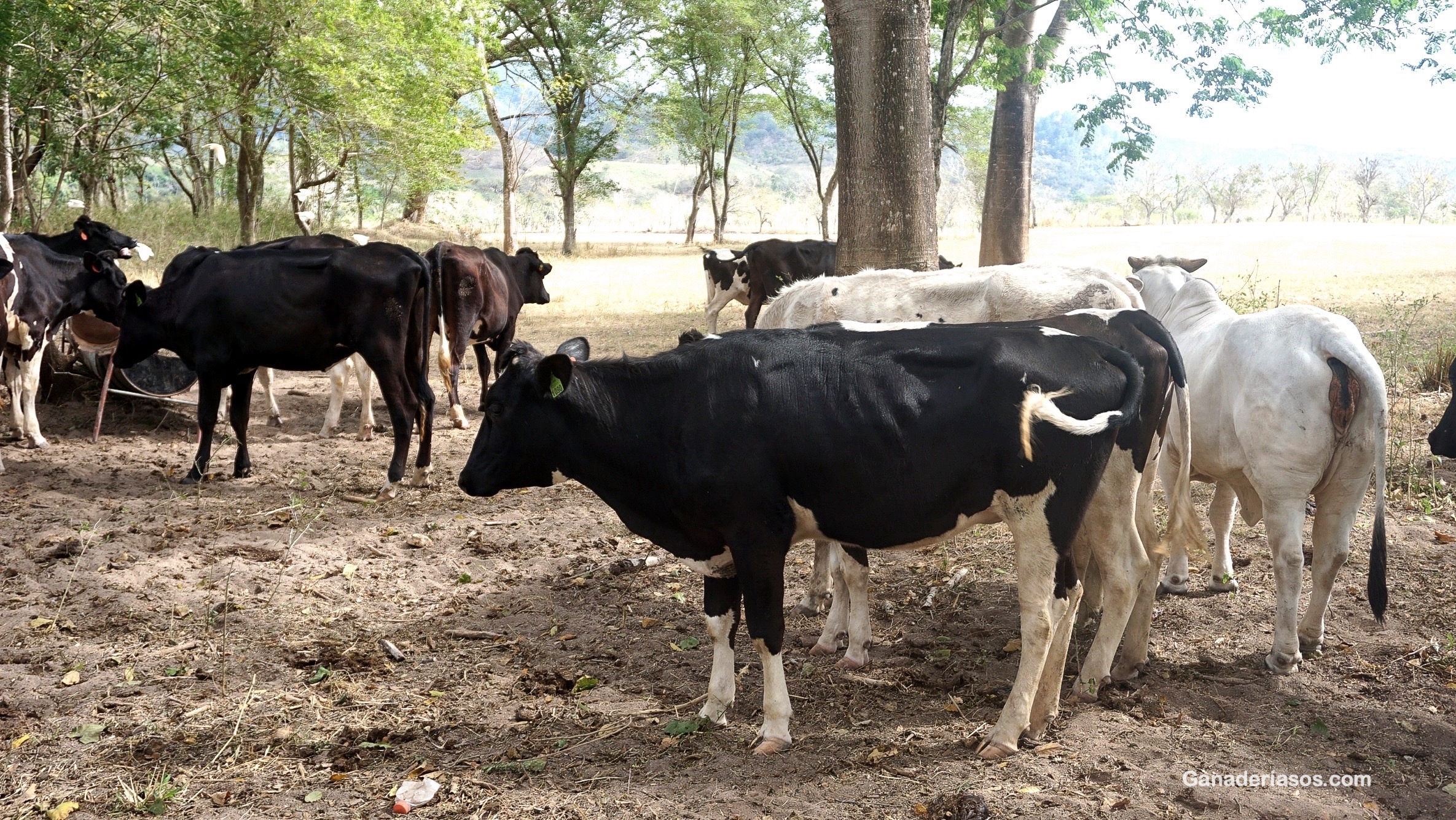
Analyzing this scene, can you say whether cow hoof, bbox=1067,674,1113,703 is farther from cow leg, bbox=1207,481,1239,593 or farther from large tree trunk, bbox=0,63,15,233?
large tree trunk, bbox=0,63,15,233

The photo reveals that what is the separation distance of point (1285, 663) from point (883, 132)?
4.80 m

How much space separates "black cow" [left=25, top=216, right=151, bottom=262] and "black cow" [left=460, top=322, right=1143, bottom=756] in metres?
8.89

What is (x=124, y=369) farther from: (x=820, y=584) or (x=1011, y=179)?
(x=1011, y=179)

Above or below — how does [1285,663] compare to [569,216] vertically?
below

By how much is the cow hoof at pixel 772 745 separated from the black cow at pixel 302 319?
468 cm

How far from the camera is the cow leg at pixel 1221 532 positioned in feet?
19.7

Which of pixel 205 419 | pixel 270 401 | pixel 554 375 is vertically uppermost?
pixel 554 375

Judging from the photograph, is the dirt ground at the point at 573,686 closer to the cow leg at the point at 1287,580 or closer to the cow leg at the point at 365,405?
the cow leg at the point at 1287,580

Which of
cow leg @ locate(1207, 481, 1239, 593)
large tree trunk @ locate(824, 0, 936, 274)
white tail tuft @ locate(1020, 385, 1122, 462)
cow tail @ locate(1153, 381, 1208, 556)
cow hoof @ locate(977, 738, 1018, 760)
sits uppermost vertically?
large tree trunk @ locate(824, 0, 936, 274)

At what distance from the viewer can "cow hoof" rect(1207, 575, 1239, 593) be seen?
5.93 m

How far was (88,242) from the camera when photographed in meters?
11.1

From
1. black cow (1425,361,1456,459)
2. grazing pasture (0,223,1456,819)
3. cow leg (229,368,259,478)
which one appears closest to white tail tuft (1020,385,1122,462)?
grazing pasture (0,223,1456,819)

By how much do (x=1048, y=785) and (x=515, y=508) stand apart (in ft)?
16.0

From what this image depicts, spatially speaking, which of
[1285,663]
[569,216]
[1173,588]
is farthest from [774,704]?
[569,216]
